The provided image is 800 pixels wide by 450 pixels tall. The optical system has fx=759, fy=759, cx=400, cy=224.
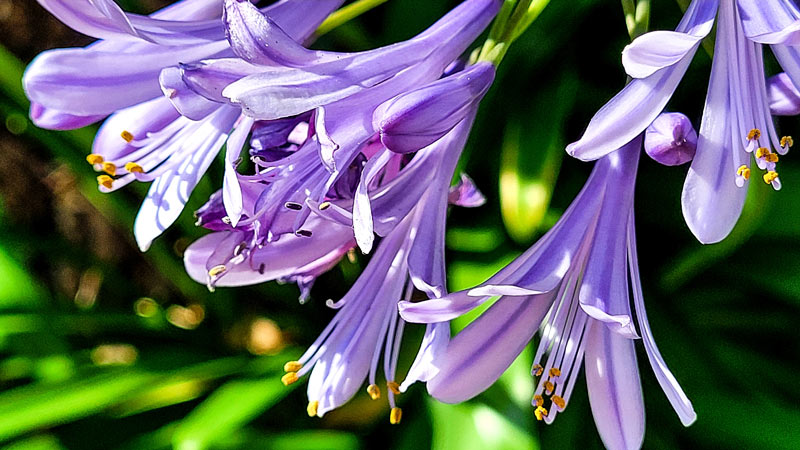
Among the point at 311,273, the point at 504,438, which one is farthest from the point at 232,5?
the point at 504,438

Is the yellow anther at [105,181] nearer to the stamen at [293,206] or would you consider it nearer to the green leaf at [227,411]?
the stamen at [293,206]

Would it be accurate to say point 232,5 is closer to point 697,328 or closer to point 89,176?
Answer: point 89,176

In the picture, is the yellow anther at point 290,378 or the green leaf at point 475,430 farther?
the green leaf at point 475,430

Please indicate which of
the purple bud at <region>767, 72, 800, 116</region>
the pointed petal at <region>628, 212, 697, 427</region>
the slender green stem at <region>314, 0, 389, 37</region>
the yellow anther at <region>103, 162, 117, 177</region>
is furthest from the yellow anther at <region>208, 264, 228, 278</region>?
the purple bud at <region>767, 72, 800, 116</region>

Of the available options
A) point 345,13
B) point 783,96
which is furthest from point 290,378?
point 783,96

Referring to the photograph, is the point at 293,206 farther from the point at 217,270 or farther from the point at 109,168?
the point at 109,168

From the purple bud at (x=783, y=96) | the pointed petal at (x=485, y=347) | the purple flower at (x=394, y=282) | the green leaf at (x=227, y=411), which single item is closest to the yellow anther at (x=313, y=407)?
the purple flower at (x=394, y=282)
